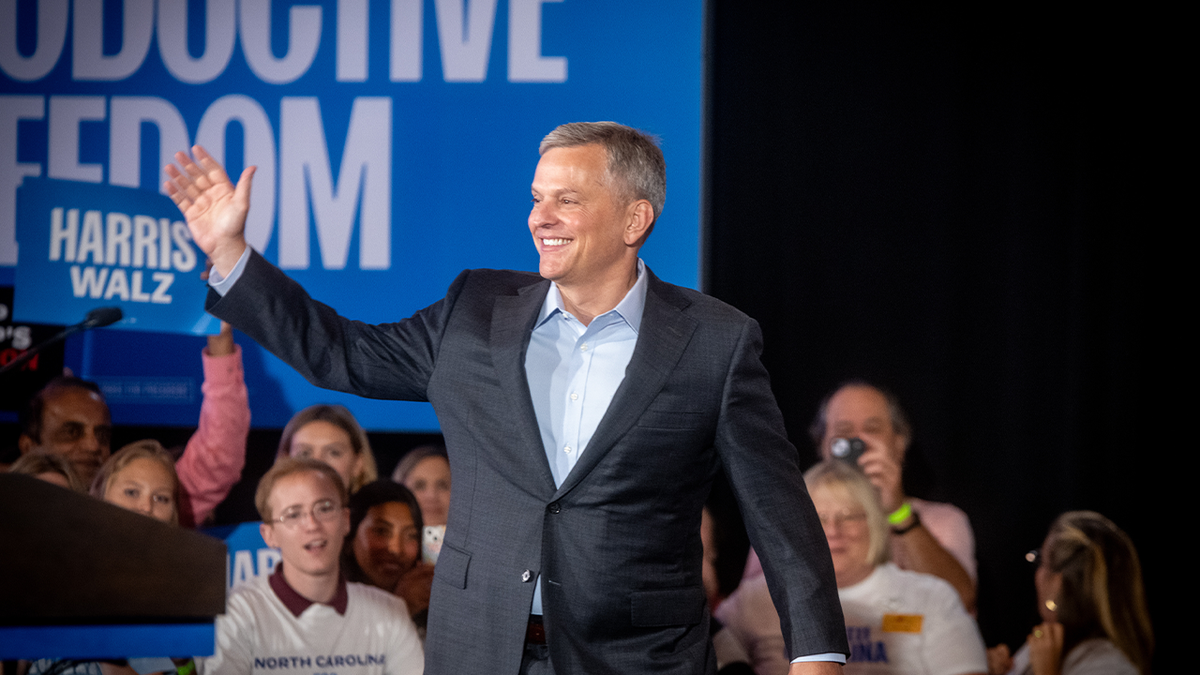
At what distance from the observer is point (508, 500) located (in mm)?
1686

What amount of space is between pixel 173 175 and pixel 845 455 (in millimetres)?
2684

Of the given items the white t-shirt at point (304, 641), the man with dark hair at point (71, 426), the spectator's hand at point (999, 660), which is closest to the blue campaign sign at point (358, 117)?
the man with dark hair at point (71, 426)

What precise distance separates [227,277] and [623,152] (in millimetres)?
803

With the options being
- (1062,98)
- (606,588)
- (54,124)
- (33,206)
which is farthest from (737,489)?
(54,124)

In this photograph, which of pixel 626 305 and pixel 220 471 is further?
pixel 220 471

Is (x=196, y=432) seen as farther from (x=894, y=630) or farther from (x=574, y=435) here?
(x=894, y=630)

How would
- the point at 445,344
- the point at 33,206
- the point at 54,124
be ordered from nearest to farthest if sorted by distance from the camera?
the point at 445,344
the point at 33,206
the point at 54,124

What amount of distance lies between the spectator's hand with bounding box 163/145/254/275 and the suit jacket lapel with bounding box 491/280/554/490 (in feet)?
1.61

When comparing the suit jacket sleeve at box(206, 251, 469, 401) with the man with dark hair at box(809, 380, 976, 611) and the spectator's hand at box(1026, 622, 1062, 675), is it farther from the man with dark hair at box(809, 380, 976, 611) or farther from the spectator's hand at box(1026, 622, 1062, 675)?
the spectator's hand at box(1026, 622, 1062, 675)

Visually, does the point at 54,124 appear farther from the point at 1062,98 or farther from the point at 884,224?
the point at 1062,98

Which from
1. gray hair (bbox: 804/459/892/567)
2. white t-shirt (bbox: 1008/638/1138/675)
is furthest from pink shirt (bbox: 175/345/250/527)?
white t-shirt (bbox: 1008/638/1138/675)

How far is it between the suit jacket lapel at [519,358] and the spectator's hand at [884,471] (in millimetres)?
2099

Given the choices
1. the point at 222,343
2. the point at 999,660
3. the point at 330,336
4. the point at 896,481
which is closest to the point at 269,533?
the point at 222,343

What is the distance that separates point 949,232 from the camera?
11.8 ft
